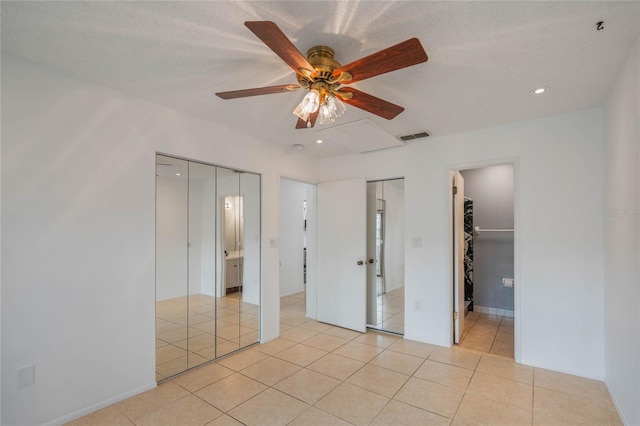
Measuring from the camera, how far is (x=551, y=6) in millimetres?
1562

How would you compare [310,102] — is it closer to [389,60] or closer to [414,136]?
[389,60]

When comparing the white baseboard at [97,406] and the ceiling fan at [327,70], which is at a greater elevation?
the ceiling fan at [327,70]

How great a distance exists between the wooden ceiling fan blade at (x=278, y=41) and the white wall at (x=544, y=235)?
A: 2.54m

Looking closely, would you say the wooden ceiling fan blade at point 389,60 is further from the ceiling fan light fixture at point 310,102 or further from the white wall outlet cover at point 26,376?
the white wall outlet cover at point 26,376

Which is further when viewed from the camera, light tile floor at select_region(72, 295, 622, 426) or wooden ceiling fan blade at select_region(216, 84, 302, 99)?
light tile floor at select_region(72, 295, 622, 426)

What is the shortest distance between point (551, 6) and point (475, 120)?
1673 mm

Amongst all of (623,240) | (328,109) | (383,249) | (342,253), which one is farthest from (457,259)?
(328,109)

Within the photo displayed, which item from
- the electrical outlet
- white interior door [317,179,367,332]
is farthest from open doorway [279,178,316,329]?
the electrical outlet

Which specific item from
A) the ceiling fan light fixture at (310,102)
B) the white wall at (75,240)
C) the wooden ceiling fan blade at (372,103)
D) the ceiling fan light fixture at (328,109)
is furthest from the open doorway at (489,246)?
the white wall at (75,240)

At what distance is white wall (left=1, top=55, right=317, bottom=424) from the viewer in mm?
2031

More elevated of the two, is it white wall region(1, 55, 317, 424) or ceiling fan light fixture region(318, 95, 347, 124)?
ceiling fan light fixture region(318, 95, 347, 124)

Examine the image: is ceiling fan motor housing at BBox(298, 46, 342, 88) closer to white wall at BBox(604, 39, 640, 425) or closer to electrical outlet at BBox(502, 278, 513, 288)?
white wall at BBox(604, 39, 640, 425)

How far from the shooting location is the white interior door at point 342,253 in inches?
165

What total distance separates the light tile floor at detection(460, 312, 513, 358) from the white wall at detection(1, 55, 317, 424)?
138 inches
